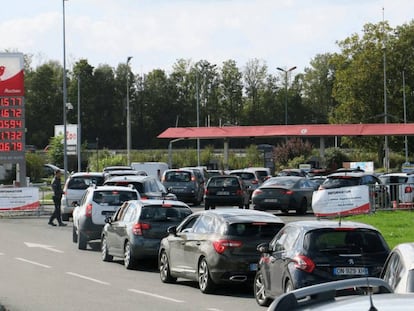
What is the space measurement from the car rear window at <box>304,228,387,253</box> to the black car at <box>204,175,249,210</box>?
27.7m

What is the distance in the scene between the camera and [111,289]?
18.0 m

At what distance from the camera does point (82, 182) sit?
37188 mm

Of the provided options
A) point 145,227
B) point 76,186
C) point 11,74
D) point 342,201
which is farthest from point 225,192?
point 145,227

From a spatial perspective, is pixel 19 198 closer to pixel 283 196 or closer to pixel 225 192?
pixel 225 192

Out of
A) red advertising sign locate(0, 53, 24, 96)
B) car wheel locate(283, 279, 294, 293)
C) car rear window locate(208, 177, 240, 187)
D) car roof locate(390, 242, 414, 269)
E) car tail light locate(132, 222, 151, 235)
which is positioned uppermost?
red advertising sign locate(0, 53, 24, 96)

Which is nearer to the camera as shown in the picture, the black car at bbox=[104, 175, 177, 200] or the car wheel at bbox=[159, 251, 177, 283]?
the car wheel at bbox=[159, 251, 177, 283]

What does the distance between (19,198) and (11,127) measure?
376 centimetres

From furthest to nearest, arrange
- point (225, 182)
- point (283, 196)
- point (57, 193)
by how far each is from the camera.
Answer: point (225, 182) < point (283, 196) < point (57, 193)

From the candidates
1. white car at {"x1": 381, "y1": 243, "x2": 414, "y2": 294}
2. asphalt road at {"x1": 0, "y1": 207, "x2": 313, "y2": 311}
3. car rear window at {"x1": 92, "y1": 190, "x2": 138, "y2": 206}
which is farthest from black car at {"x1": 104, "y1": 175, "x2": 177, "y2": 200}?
white car at {"x1": 381, "y1": 243, "x2": 414, "y2": 294}

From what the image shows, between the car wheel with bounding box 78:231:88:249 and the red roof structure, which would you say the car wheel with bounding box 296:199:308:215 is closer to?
the car wheel with bounding box 78:231:88:249

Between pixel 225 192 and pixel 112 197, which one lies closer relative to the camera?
pixel 112 197

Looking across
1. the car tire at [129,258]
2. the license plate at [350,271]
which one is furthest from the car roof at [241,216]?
the car tire at [129,258]

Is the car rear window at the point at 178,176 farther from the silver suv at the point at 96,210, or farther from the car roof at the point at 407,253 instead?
the car roof at the point at 407,253

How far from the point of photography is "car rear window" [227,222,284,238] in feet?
56.7
